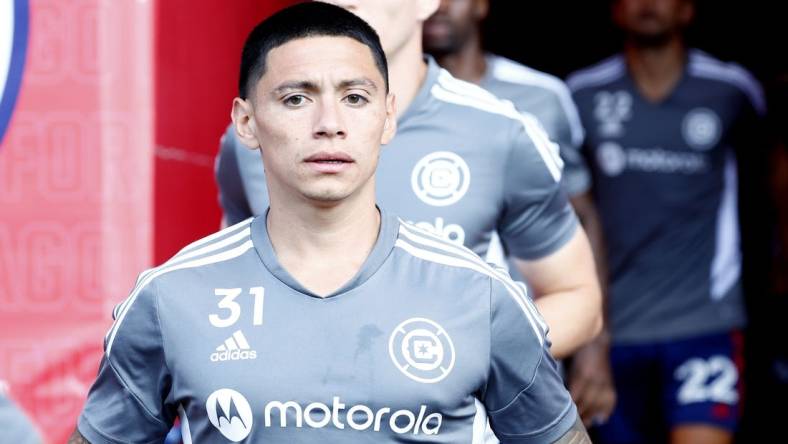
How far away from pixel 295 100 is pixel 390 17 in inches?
29.3

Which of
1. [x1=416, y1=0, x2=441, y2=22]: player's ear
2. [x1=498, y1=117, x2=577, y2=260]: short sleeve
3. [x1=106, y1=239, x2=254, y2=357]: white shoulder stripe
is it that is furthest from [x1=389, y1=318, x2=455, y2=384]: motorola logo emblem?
[x1=416, y1=0, x2=441, y2=22]: player's ear

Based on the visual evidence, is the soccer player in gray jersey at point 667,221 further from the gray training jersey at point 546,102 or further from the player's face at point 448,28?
the player's face at point 448,28

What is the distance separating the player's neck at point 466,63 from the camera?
5.49 metres

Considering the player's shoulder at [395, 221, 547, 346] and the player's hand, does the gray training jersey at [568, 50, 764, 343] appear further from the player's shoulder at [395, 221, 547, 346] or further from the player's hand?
the player's shoulder at [395, 221, 547, 346]

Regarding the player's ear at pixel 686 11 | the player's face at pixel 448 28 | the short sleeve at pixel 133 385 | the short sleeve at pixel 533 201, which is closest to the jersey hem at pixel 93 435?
the short sleeve at pixel 133 385

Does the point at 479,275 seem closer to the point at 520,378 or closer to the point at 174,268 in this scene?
the point at 520,378

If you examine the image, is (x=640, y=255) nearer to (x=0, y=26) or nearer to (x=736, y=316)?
(x=736, y=316)

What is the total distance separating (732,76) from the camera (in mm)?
6059

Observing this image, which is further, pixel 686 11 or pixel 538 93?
pixel 686 11

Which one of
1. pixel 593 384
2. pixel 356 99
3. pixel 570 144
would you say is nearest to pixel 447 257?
pixel 356 99

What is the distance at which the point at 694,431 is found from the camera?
5.77 metres

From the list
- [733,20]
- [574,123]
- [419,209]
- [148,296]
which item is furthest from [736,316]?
[148,296]

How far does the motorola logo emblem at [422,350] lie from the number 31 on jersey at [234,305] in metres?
0.25

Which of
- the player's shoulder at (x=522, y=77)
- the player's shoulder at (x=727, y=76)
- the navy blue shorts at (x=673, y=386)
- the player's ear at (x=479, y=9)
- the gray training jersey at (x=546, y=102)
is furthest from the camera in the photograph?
the player's shoulder at (x=727, y=76)
